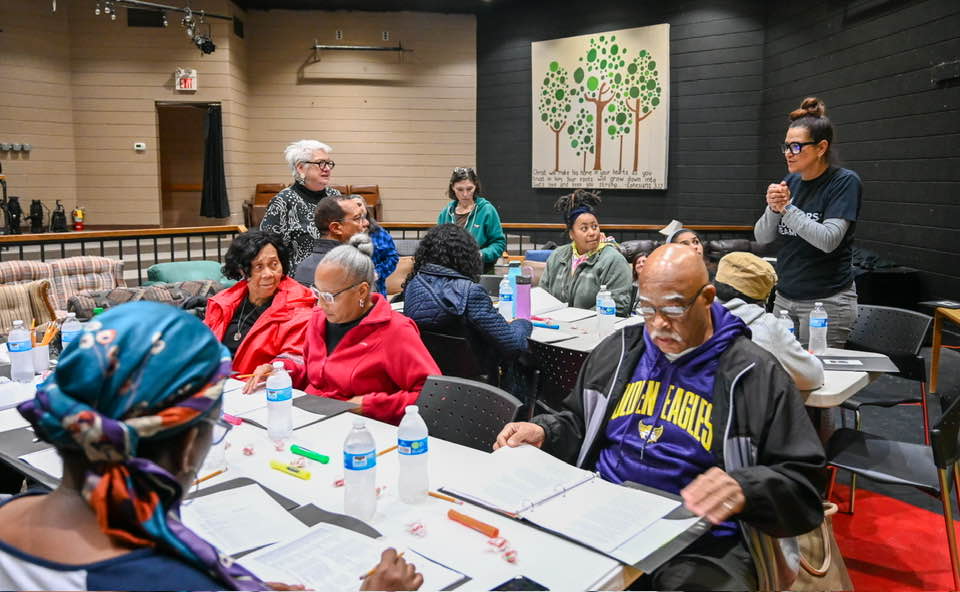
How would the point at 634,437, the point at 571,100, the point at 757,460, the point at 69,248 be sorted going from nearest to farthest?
the point at 757,460
the point at 634,437
the point at 69,248
the point at 571,100

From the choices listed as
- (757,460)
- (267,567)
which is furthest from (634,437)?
(267,567)

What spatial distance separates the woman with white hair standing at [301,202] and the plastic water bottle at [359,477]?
2.96 m

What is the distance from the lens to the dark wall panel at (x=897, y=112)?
6.40 metres

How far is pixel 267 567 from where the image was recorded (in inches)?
59.3

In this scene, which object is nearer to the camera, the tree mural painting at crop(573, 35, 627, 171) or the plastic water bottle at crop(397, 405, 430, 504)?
the plastic water bottle at crop(397, 405, 430, 504)

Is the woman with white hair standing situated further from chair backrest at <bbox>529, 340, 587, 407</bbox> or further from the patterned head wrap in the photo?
the patterned head wrap

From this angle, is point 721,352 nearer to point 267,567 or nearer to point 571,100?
point 267,567

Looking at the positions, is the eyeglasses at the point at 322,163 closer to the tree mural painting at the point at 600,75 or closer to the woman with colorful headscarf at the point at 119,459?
the woman with colorful headscarf at the point at 119,459

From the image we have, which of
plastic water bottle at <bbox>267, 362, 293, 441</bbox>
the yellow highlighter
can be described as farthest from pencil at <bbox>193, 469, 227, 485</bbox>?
plastic water bottle at <bbox>267, 362, 293, 441</bbox>

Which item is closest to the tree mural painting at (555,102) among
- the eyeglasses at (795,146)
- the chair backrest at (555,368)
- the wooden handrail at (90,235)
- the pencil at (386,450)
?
the wooden handrail at (90,235)

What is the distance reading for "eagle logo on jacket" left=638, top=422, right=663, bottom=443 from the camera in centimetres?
203

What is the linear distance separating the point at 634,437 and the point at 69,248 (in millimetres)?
9162

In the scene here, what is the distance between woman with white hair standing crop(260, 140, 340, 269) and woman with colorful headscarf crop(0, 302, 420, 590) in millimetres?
A: 3564

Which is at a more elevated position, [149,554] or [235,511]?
[149,554]
